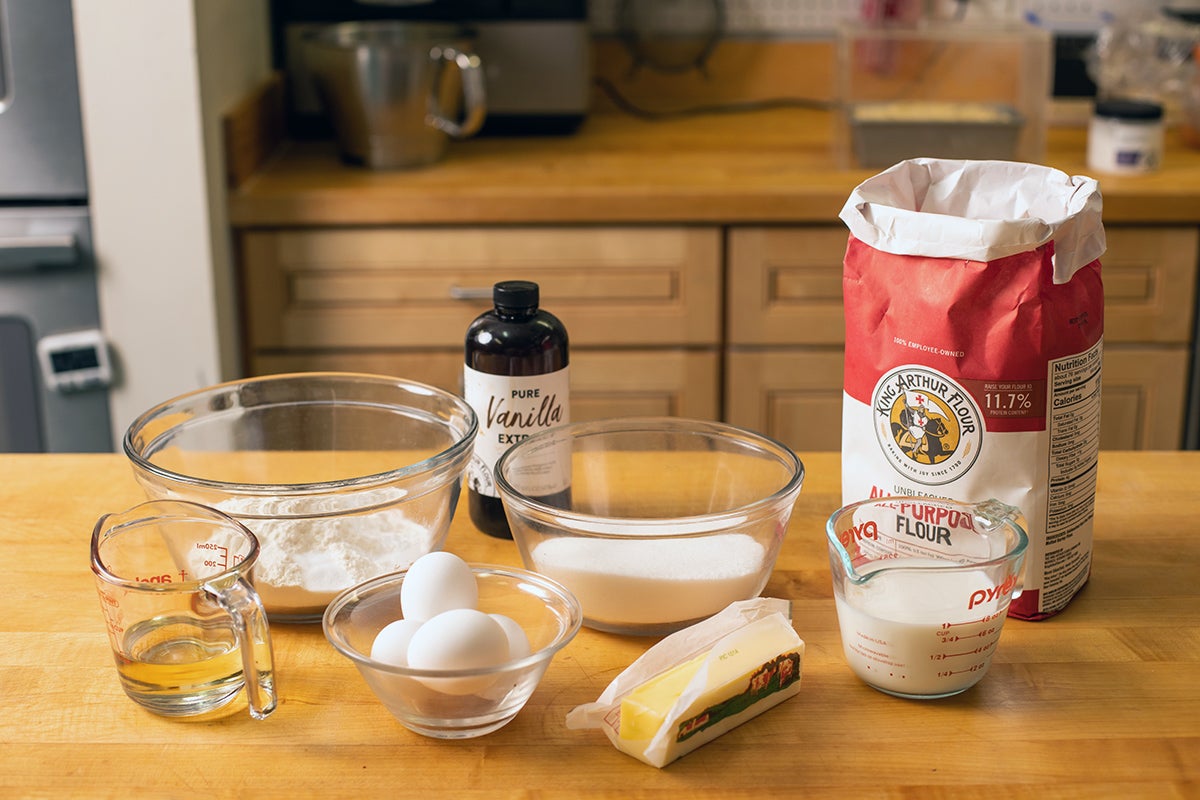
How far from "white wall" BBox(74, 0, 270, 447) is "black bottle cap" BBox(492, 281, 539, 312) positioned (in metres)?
1.06

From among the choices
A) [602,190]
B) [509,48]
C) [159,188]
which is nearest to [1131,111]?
[602,190]

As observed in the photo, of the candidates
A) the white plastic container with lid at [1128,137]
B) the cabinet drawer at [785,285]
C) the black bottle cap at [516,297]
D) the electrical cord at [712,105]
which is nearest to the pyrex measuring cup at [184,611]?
the black bottle cap at [516,297]

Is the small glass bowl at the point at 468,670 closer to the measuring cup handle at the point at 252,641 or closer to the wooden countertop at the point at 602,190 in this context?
the measuring cup handle at the point at 252,641

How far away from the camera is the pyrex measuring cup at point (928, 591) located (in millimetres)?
738

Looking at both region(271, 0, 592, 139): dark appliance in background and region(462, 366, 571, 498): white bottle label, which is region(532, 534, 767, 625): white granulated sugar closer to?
region(462, 366, 571, 498): white bottle label

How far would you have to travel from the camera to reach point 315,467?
104 centimetres

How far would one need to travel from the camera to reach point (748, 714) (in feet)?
2.40

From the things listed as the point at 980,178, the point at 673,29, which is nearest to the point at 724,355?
the point at 673,29

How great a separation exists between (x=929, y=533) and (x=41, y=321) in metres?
1.52

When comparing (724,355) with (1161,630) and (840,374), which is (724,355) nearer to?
(840,374)

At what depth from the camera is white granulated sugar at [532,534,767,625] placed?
810 millimetres

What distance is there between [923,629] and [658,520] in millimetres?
171

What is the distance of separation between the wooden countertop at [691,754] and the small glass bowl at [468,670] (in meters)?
0.02

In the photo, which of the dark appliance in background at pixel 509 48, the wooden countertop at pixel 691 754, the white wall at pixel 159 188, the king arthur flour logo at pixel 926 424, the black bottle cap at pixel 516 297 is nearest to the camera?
the wooden countertop at pixel 691 754
